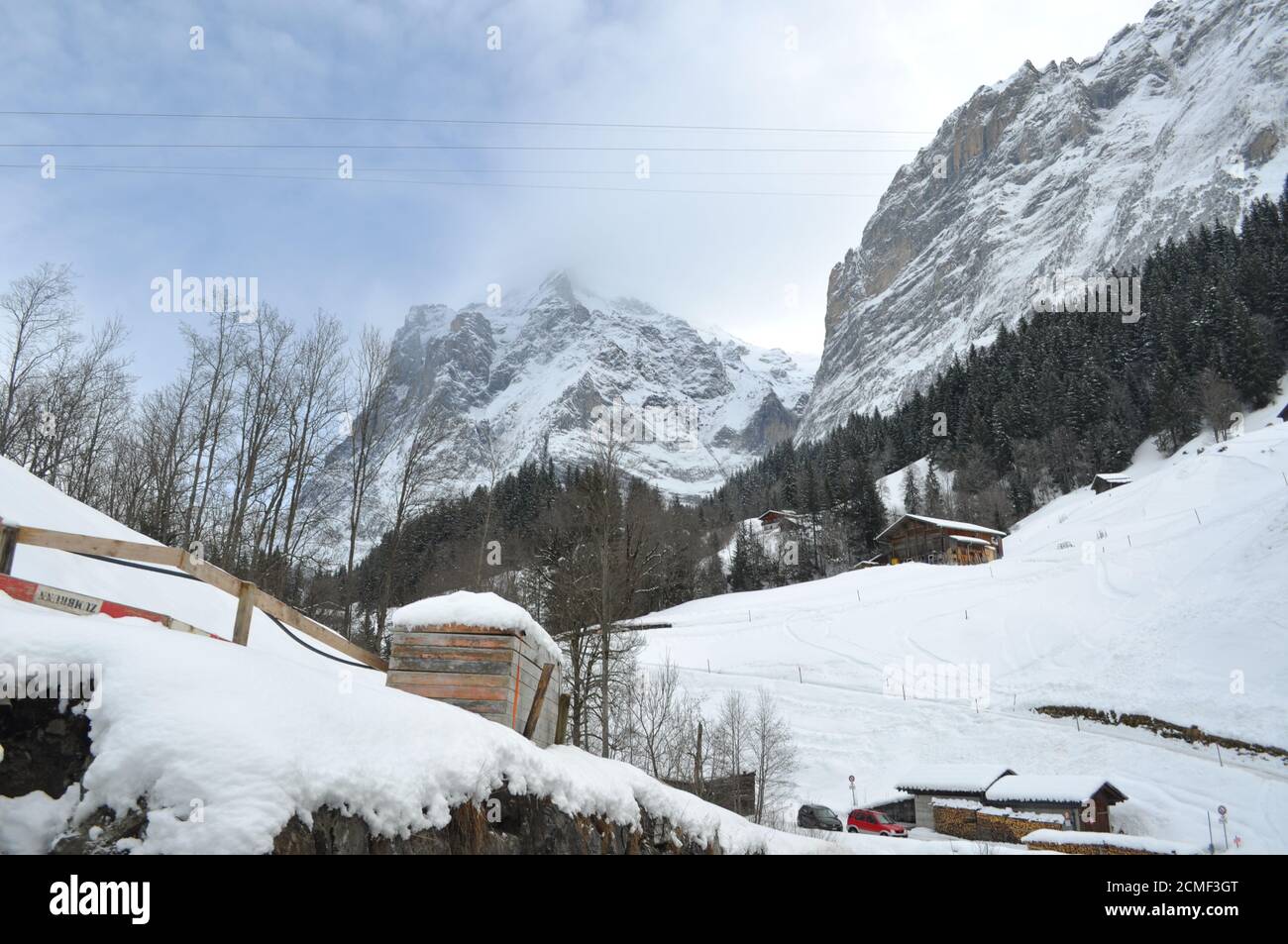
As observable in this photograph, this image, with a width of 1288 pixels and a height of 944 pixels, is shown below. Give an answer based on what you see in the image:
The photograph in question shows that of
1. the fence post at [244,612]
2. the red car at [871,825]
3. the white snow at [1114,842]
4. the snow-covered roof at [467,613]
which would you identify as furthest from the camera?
the red car at [871,825]

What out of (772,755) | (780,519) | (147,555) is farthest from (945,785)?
(780,519)

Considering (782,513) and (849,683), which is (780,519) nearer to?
(782,513)

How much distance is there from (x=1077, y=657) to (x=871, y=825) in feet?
51.3

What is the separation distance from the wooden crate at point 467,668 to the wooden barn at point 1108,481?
7732 cm

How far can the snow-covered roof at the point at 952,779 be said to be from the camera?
26188 millimetres

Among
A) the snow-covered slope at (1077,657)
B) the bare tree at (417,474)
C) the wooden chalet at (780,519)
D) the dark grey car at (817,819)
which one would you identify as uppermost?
the wooden chalet at (780,519)

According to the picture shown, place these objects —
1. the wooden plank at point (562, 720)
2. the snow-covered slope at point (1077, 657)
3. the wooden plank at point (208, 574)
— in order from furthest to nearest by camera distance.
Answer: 1. the snow-covered slope at point (1077, 657)
2. the wooden plank at point (562, 720)
3. the wooden plank at point (208, 574)

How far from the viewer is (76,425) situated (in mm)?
27469

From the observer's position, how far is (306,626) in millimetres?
6426

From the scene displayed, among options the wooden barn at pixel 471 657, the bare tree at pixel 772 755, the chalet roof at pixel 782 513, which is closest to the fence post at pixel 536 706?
the wooden barn at pixel 471 657

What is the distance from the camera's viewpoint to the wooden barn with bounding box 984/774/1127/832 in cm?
2344

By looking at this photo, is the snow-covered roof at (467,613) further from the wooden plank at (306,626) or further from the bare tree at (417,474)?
the bare tree at (417,474)
